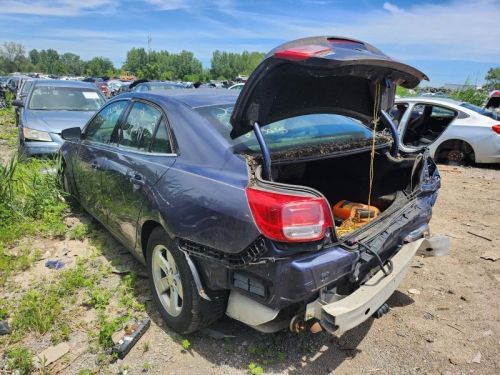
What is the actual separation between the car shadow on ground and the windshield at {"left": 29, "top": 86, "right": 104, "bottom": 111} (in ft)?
20.3

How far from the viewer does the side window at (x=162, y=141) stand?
2.89 meters

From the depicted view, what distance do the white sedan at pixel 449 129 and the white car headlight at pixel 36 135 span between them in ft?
21.3

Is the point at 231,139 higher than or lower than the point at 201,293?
higher

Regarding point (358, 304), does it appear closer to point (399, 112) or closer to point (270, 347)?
point (270, 347)

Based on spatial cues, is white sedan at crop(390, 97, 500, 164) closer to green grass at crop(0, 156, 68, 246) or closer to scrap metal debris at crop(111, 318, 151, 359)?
green grass at crop(0, 156, 68, 246)

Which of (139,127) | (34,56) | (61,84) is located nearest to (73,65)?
(34,56)

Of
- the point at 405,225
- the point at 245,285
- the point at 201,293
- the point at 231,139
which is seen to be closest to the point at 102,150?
the point at 231,139

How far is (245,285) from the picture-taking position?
2258mm

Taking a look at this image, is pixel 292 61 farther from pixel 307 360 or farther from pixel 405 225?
pixel 307 360

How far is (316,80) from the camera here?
8.59 feet

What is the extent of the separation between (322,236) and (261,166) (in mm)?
→ 561

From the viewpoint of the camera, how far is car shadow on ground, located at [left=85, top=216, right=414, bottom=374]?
8.54 ft

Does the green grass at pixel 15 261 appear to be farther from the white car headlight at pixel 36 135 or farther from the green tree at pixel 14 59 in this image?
the green tree at pixel 14 59

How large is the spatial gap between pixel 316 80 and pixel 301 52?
0.51 m
